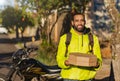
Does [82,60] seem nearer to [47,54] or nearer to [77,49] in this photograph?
[77,49]

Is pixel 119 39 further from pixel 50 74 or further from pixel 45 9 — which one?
pixel 45 9

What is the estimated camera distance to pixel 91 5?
25.5 m

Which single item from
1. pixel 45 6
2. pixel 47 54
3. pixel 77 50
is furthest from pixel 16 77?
pixel 45 6

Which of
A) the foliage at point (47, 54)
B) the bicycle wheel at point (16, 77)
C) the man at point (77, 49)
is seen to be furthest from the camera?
the foliage at point (47, 54)

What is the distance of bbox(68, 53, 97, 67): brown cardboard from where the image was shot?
548cm

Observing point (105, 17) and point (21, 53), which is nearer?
point (21, 53)

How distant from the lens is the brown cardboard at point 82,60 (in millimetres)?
5477

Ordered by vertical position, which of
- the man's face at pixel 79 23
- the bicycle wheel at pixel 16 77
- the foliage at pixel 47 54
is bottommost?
the foliage at pixel 47 54

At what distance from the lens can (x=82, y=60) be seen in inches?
217

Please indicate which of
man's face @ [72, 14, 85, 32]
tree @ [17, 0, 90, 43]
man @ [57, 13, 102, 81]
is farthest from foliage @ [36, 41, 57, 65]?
man's face @ [72, 14, 85, 32]

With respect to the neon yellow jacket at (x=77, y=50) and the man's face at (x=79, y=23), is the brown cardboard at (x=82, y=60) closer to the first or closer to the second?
the neon yellow jacket at (x=77, y=50)

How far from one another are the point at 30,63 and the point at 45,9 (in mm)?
10972

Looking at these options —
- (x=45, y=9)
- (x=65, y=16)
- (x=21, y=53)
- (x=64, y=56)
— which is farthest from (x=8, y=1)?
(x=64, y=56)

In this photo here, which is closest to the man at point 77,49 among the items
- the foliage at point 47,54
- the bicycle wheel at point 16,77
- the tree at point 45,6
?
the bicycle wheel at point 16,77
